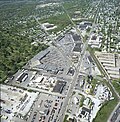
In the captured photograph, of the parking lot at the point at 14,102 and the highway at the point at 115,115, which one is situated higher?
the parking lot at the point at 14,102

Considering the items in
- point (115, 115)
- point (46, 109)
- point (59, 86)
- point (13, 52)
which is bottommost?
point (115, 115)

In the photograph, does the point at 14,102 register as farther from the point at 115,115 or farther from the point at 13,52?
the point at 13,52

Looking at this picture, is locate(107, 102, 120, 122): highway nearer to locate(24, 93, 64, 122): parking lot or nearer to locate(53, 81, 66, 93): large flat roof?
locate(24, 93, 64, 122): parking lot

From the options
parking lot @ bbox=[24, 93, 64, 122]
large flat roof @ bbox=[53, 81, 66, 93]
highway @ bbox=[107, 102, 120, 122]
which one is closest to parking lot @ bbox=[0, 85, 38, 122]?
parking lot @ bbox=[24, 93, 64, 122]

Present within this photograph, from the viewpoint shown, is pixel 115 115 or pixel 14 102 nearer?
pixel 115 115

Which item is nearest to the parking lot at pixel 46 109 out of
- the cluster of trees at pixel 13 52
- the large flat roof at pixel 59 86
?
the large flat roof at pixel 59 86

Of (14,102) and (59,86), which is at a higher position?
(14,102)

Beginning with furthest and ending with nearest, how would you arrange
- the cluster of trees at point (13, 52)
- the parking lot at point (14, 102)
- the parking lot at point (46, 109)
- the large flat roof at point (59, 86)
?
the cluster of trees at point (13, 52)
the large flat roof at point (59, 86)
the parking lot at point (14, 102)
the parking lot at point (46, 109)

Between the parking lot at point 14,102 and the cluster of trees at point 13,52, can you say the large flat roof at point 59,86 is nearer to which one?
the parking lot at point 14,102

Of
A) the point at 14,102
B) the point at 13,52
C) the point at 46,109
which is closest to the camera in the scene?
the point at 46,109

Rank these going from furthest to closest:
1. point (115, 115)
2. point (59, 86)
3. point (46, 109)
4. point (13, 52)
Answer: point (13, 52)
point (59, 86)
point (46, 109)
point (115, 115)

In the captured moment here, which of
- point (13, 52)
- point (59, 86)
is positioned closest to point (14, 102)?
point (59, 86)

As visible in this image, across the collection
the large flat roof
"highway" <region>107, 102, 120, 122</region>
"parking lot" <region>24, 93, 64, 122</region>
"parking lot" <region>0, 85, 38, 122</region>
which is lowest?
"highway" <region>107, 102, 120, 122</region>
